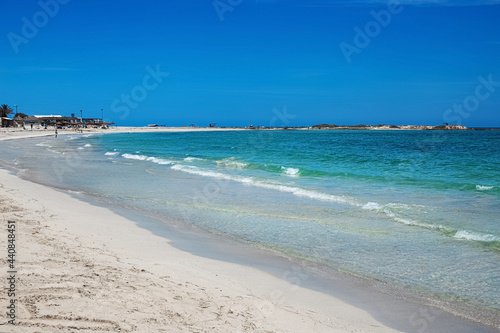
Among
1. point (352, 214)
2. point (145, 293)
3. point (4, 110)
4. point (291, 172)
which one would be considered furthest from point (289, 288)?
point (4, 110)

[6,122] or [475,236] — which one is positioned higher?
[6,122]

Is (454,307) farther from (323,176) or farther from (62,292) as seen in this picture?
(323,176)

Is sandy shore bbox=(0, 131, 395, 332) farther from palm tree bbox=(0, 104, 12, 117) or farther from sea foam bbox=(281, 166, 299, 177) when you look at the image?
palm tree bbox=(0, 104, 12, 117)

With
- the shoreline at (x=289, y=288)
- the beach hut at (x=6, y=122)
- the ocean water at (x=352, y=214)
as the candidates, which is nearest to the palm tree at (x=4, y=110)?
the beach hut at (x=6, y=122)

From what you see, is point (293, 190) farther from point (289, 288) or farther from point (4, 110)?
point (4, 110)

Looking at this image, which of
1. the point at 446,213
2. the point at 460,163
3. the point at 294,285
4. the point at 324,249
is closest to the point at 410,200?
the point at 446,213

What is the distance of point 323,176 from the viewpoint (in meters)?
21.5

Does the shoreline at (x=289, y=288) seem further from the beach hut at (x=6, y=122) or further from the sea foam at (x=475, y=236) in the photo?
the beach hut at (x=6, y=122)

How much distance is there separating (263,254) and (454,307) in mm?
3441

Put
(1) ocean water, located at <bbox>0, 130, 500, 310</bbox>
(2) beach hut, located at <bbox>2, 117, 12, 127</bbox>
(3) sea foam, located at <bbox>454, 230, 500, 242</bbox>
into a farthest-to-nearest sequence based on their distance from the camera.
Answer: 1. (2) beach hut, located at <bbox>2, 117, 12, 127</bbox>
2. (3) sea foam, located at <bbox>454, 230, 500, 242</bbox>
3. (1) ocean water, located at <bbox>0, 130, 500, 310</bbox>

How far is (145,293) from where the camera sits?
201 inches

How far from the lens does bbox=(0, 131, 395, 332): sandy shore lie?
4.31m

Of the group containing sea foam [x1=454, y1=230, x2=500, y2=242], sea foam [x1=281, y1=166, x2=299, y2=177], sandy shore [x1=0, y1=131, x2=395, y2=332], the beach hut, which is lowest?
sea foam [x1=281, y1=166, x2=299, y2=177]

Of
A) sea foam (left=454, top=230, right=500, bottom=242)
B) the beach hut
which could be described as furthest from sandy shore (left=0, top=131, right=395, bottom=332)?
the beach hut
